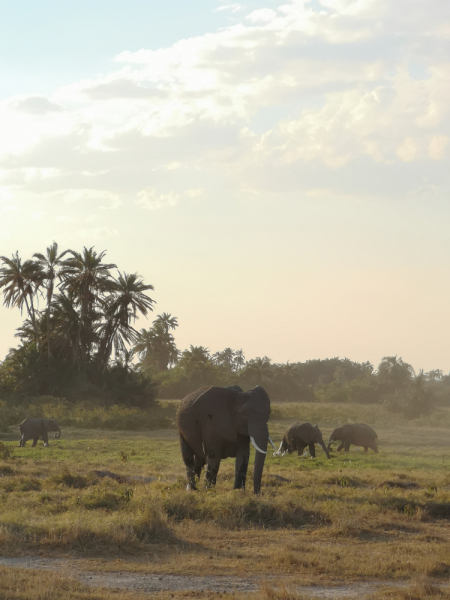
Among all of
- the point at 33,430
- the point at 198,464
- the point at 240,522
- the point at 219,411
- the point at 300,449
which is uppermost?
the point at 219,411

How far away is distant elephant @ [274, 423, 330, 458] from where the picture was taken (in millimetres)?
26859

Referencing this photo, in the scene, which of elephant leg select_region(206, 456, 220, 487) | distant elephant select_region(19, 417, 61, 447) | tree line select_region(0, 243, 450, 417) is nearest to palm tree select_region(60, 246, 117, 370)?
tree line select_region(0, 243, 450, 417)

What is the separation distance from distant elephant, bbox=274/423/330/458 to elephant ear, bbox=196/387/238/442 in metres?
10.5

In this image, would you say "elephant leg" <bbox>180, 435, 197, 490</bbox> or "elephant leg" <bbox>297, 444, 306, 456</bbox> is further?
"elephant leg" <bbox>297, 444, 306, 456</bbox>

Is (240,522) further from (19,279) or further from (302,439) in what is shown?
(19,279)

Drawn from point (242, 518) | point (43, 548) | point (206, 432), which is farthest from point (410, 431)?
point (43, 548)

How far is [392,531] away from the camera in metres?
13.1

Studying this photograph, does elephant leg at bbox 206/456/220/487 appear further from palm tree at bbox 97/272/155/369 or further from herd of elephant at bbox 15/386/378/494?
palm tree at bbox 97/272/155/369

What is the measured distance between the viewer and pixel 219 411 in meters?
16.6

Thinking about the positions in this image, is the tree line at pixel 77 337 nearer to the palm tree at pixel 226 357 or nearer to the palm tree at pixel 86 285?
the palm tree at pixel 86 285

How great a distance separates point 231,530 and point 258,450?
2989 mm

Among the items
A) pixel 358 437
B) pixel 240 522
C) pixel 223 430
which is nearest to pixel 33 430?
pixel 358 437

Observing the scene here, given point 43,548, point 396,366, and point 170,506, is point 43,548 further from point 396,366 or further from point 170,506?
point 396,366

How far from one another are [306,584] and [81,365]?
51.3m
